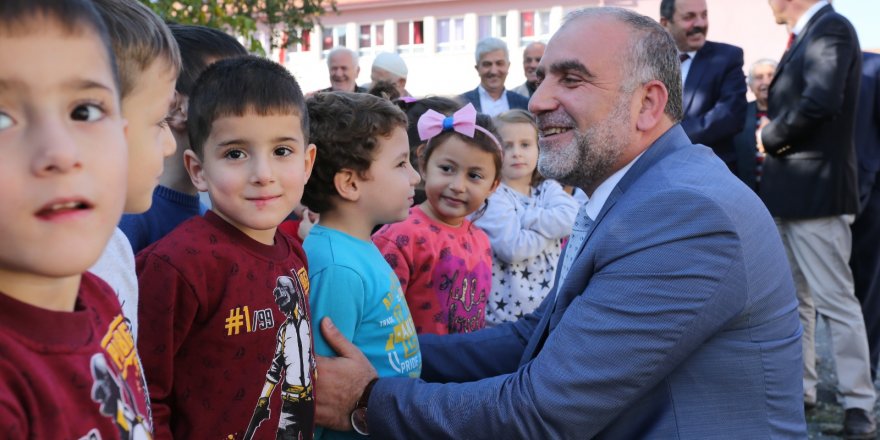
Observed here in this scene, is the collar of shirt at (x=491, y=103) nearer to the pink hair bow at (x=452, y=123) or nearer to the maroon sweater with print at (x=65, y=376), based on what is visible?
the pink hair bow at (x=452, y=123)

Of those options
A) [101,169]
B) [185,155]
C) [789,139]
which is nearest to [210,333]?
[185,155]

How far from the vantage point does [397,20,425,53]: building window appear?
1448 inches

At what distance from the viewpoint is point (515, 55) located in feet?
112

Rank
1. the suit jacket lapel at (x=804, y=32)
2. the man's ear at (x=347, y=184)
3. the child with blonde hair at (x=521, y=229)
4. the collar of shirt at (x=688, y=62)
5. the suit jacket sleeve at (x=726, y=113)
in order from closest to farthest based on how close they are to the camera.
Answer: the man's ear at (x=347, y=184) < the child with blonde hair at (x=521, y=229) < the suit jacket lapel at (x=804, y=32) < the suit jacket sleeve at (x=726, y=113) < the collar of shirt at (x=688, y=62)

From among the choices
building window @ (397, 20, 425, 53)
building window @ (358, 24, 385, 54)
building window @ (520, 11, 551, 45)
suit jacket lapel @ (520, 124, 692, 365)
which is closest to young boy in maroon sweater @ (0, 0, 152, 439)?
suit jacket lapel @ (520, 124, 692, 365)

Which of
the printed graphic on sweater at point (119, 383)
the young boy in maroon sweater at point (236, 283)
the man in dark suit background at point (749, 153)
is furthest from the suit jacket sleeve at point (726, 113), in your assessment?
the printed graphic on sweater at point (119, 383)

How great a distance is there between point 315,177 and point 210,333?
938 millimetres

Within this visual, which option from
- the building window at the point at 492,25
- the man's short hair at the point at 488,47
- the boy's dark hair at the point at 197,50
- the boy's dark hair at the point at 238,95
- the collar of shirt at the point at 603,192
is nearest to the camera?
the boy's dark hair at the point at 238,95

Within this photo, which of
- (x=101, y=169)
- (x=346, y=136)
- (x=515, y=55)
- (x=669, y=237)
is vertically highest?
(x=101, y=169)

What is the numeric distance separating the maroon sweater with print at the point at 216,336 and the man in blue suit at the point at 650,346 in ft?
1.20

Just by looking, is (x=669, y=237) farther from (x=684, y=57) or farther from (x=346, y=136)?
(x=684, y=57)

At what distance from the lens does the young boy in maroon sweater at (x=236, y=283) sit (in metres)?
1.78

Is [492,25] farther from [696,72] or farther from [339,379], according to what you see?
[339,379]

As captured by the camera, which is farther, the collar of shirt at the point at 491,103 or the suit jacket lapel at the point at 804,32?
the collar of shirt at the point at 491,103
